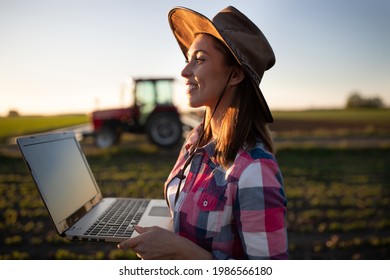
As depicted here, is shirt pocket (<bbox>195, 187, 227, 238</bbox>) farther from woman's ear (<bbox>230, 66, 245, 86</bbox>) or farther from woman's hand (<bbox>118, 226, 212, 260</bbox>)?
woman's ear (<bbox>230, 66, 245, 86</bbox>)

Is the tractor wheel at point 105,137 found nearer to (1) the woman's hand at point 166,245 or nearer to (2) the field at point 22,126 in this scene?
(2) the field at point 22,126

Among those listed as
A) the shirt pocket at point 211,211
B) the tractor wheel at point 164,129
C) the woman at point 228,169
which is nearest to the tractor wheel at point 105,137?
the tractor wheel at point 164,129

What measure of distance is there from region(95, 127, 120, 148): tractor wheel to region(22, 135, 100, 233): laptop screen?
23.4ft

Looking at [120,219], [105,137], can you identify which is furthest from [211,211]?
[105,137]

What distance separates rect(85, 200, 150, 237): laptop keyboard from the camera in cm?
129

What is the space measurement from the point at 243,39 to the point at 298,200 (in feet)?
11.2

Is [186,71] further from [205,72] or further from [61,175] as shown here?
[61,175]

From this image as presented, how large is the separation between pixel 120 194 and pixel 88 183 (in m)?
2.88

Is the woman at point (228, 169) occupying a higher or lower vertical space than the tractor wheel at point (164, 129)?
higher

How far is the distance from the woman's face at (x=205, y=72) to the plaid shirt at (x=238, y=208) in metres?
0.20

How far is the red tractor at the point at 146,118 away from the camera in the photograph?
7992mm

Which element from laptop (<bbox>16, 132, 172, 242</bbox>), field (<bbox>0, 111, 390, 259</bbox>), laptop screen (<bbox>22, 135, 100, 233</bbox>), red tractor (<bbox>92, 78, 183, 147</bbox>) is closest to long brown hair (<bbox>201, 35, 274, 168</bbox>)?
laptop (<bbox>16, 132, 172, 242</bbox>)

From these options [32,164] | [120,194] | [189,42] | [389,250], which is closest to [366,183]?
[389,250]

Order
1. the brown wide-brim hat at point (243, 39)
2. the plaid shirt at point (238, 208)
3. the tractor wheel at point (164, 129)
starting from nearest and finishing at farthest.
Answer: the plaid shirt at point (238, 208) → the brown wide-brim hat at point (243, 39) → the tractor wheel at point (164, 129)
